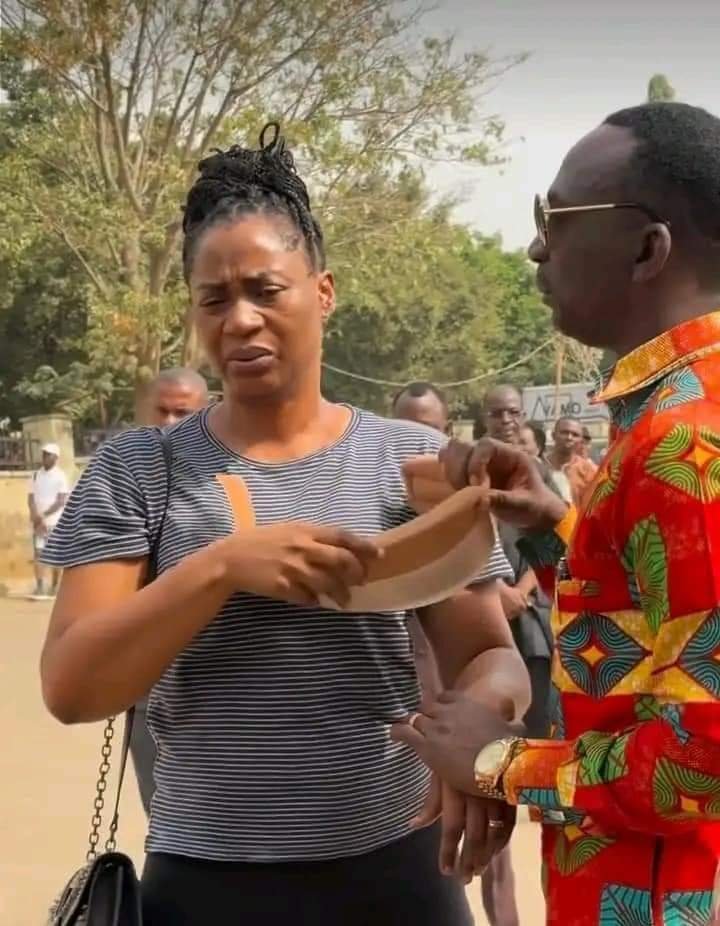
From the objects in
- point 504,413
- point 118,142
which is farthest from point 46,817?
point 118,142

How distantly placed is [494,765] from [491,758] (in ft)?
0.04

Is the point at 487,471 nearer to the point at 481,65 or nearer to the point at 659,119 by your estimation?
the point at 659,119

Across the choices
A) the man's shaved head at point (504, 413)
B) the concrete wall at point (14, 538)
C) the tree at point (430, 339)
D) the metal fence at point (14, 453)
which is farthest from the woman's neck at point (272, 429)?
the tree at point (430, 339)

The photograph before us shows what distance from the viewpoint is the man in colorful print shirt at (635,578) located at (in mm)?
1255

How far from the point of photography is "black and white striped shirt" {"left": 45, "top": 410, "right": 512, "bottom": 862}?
1711 mm

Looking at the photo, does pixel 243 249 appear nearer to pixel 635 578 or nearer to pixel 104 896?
pixel 635 578

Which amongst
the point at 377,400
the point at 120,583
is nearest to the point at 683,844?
the point at 120,583

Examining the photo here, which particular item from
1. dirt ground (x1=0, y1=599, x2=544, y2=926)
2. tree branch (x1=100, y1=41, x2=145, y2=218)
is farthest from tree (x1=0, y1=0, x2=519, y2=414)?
dirt ground (x1=0, y1=599, x2=544, y2=926)

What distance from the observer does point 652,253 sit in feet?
4.68

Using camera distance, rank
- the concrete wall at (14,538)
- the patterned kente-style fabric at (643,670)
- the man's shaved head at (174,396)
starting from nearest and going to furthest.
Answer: the patterned kente-style fabric at (643,670), the man's shaved head at (174,396), the concrete wall at (14,538)

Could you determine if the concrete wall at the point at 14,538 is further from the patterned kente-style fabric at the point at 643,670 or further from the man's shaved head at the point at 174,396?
the patterned kente-style fabric at the point at 643,670

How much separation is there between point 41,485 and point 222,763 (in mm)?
11271

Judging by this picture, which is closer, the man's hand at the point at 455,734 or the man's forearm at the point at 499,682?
the man's hand at the point at 455,734

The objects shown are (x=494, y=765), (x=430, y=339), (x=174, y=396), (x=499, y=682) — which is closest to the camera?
(x=494, y=765)
